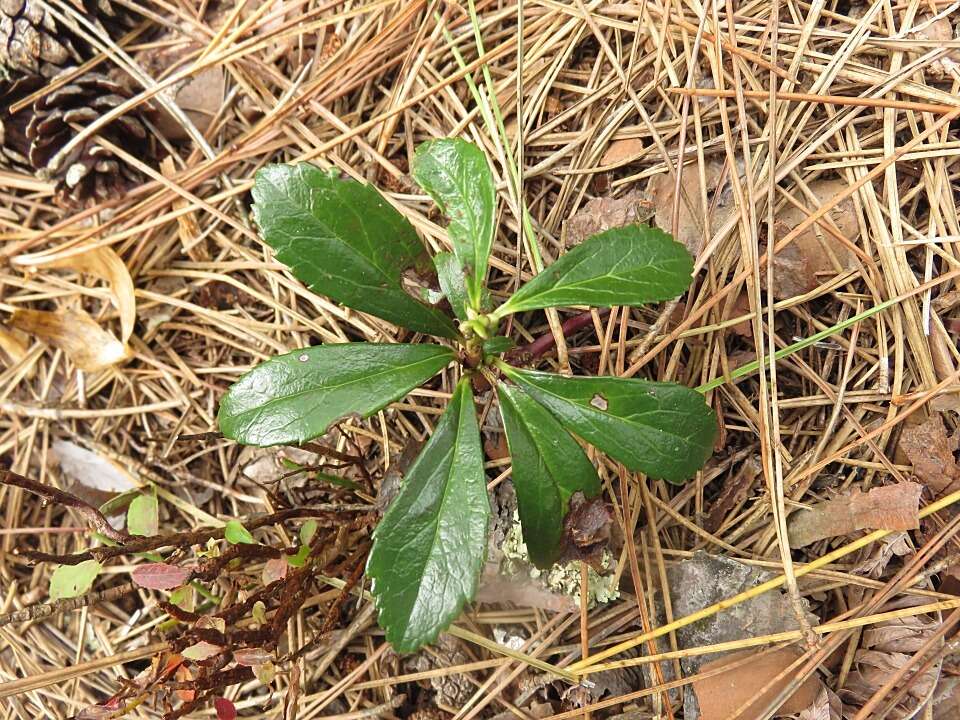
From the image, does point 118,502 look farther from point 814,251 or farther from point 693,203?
point 814,251

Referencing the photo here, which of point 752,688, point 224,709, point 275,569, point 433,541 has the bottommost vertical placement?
point 224,709

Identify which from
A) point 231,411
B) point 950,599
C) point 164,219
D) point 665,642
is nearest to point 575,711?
point 665,642

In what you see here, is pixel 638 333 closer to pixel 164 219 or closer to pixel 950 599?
pixel 950 599

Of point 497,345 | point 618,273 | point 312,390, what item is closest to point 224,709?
point 312,390

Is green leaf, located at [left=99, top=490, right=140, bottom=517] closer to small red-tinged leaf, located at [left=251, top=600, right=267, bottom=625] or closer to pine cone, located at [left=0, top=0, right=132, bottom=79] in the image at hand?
small red-tinged leaf, located at [left=251, top=600, right=267, bottom=625]

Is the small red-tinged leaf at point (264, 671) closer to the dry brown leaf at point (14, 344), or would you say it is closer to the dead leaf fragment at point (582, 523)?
the dead leaf fragment at point (582, 523)

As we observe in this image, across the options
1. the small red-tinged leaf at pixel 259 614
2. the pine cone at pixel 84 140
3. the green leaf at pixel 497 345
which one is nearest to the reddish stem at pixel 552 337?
the green leaf at pixel 497 345

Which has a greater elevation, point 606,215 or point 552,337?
point 606,215
